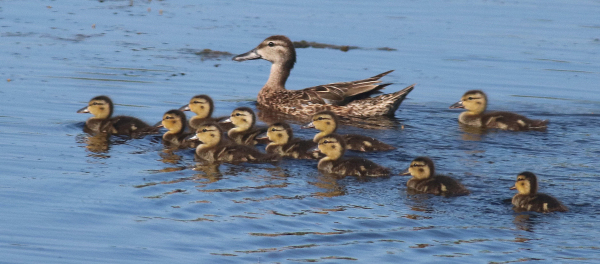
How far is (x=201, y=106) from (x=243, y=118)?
25.2 inches

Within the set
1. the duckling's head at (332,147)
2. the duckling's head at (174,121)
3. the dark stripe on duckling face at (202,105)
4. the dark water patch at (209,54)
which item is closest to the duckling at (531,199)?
the duckling's head at (332,147)

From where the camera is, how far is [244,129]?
9.05 meters

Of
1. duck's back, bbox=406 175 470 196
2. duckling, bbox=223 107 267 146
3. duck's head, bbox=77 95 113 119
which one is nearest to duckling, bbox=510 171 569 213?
duck's back, bbox=406 175 470 196

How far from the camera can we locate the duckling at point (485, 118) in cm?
941

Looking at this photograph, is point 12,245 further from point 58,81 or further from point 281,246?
point 58,81

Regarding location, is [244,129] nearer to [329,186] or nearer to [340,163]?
[340,163]

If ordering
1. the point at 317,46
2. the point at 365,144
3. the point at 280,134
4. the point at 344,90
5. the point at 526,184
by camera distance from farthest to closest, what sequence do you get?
the point at 317,46 → the point at 344,90 → the point at 280,134 → the point at 365,144 → the point at 526,184

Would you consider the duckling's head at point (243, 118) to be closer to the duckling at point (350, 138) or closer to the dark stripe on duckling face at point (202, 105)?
the dark stripe on duckling face at point (202, 105)

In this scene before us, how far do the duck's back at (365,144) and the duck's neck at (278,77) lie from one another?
8.83 feet

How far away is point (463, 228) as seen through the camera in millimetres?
6129

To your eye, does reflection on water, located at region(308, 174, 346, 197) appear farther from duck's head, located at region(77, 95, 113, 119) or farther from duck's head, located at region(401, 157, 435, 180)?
duck's head, located at region(77, 95, 113, 119)

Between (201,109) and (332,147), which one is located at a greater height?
(201,109)

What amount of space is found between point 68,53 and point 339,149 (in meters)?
5.67

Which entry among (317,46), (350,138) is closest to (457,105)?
(350,138)
